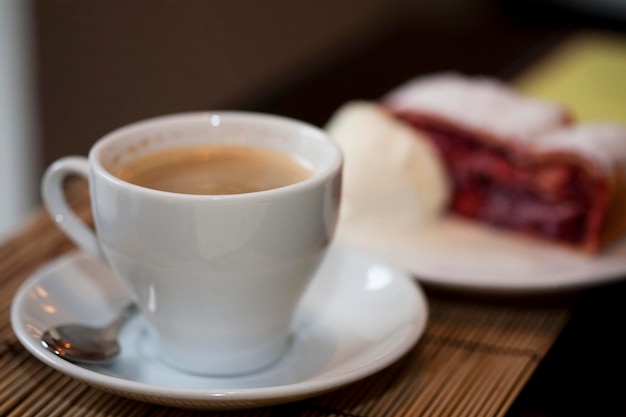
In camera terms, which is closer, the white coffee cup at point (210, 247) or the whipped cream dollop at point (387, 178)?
the white coffee cup at point (210, 247)

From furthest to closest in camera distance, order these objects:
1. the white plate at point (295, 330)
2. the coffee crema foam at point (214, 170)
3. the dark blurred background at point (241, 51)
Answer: the dark blurred background at point (241, 51)
the coffee crema foam at point (214, 170)
the white plate at point (295, 330)

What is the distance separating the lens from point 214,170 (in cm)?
70

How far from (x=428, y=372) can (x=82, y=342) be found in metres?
0.28

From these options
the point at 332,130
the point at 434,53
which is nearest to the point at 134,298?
the point at 332,130

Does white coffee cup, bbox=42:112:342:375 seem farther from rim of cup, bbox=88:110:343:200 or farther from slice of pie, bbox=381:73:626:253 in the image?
slice of pie, bbox=381:73:626:253

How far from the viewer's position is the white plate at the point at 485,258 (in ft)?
2.61

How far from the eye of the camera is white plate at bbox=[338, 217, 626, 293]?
0.80 m

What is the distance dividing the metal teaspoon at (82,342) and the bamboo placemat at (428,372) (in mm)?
26

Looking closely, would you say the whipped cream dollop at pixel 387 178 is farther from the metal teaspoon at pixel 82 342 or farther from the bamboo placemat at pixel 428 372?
the metal teaspoon at pixel 82 342

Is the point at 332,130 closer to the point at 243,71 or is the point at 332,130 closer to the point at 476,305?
the point at 476,305

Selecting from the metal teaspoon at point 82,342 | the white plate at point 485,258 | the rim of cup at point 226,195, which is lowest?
the white plate at point 485,258

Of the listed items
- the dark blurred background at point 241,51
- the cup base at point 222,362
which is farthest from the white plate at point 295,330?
the dark blurred background at point 241,51

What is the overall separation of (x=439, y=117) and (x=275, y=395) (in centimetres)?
57

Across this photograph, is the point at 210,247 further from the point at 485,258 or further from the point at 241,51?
the point at 241,51
